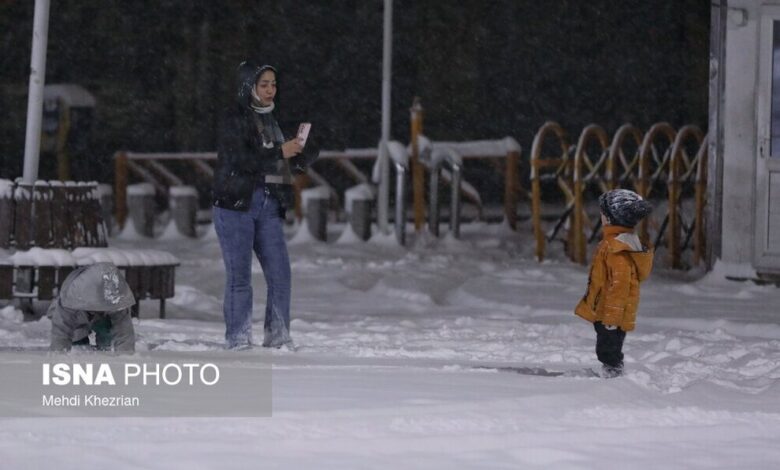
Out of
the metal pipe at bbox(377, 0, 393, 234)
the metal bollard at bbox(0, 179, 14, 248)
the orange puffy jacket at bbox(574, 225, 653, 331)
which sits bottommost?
the orange puffy jacket at bbox(574, 225, 653, 331)

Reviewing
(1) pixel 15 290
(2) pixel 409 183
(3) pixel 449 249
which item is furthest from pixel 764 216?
(2) pixel 409 183

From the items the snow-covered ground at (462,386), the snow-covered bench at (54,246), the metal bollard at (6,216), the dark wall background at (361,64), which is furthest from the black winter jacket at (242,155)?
the dark wall background at (361,64)

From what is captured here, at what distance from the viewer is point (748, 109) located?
13.6m

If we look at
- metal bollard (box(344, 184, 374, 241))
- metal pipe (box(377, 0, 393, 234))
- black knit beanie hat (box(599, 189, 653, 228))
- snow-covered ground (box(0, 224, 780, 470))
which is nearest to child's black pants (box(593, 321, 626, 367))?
snow-covered ground (box(0, 224, 780, 470))

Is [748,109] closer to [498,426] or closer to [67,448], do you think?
[498,426]

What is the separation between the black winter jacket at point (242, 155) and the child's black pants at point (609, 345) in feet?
6.60

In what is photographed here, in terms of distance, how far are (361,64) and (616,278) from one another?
1572 cm

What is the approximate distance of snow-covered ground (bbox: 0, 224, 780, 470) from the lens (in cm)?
582

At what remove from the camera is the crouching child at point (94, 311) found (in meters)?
8.07

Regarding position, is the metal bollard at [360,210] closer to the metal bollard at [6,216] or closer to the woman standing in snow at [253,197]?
the metal bollard at [6,216]

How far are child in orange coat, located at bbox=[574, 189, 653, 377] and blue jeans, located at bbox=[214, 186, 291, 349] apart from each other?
69.9 inches

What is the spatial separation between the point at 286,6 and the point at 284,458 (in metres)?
17.9

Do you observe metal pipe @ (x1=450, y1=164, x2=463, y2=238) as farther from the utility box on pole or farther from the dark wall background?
the utility box on pole

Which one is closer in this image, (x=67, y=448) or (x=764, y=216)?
(x=67, y=448)
